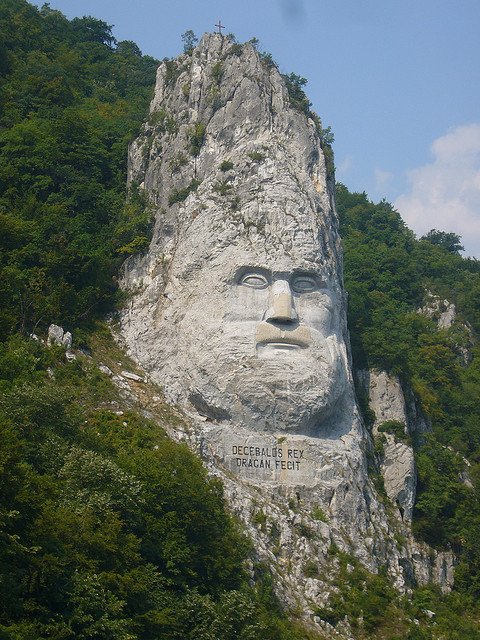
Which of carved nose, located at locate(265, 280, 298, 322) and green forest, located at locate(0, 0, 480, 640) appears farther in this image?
carved nose, located at locate(265, 280, 298, 322)

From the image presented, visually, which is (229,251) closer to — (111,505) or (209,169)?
(209,169)

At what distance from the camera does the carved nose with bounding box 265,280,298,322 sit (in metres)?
35.1

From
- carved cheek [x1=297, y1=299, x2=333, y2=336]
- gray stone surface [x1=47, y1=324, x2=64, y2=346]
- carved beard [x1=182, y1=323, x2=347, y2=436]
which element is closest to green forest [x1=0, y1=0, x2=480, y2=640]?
gray stone surface [x1=47, y1=324, x2=64, y2=346]

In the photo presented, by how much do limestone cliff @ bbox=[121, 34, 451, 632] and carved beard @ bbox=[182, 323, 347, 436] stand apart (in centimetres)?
4

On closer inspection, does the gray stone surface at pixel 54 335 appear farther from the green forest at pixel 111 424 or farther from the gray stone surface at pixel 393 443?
the gray stone surface at pixel 393 443

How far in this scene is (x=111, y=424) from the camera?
3170cm

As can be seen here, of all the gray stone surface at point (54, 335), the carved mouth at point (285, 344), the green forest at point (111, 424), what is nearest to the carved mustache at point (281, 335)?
the carved mouth at point (285, 344)

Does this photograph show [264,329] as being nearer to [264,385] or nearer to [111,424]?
[264,385]

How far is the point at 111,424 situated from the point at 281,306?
6825 mm

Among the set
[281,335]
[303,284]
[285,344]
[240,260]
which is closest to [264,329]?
[281,335]

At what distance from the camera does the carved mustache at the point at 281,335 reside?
35094 millimetres

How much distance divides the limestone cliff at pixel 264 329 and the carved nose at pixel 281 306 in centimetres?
5

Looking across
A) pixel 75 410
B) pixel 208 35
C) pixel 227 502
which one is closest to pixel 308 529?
pixel 227 502

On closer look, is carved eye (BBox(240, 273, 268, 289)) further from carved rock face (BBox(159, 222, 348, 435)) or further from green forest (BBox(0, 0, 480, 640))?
green forest (BBox(0, 0, 480, 640))
